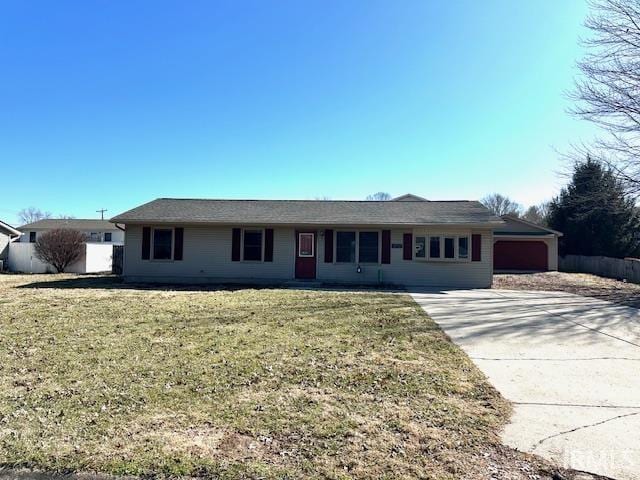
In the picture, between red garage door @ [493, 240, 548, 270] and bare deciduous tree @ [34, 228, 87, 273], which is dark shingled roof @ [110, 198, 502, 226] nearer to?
bare deciduous tree @ [34, 228, 87, 273]

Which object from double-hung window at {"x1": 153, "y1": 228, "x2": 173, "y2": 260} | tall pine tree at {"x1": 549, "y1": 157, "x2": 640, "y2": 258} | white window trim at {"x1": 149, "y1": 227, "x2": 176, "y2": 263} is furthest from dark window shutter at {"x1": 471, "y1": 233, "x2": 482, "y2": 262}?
tall pine tree at {"x1": 549, "y1": 157, "x2": 640, "y2": 258}

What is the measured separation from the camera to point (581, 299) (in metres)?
12.8

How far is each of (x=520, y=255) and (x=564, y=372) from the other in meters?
21.5

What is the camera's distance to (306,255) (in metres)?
15.6

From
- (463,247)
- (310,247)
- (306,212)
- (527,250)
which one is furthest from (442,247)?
(527,250)

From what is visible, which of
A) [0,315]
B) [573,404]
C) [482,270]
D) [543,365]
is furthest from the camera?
[482,270]

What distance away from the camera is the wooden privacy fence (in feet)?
66.5

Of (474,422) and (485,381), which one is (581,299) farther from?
(474,422)

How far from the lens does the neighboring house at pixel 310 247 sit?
1502 centimetres

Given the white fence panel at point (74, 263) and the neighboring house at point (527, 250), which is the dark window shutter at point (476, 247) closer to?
the neighboring house at point (527, 250)

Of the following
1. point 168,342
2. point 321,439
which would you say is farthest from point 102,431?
point 168,342

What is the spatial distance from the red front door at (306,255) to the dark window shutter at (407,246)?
3361 millimetres

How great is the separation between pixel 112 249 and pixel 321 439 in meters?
22.5

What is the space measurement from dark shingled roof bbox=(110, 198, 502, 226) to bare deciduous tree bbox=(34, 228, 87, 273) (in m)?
5.84
